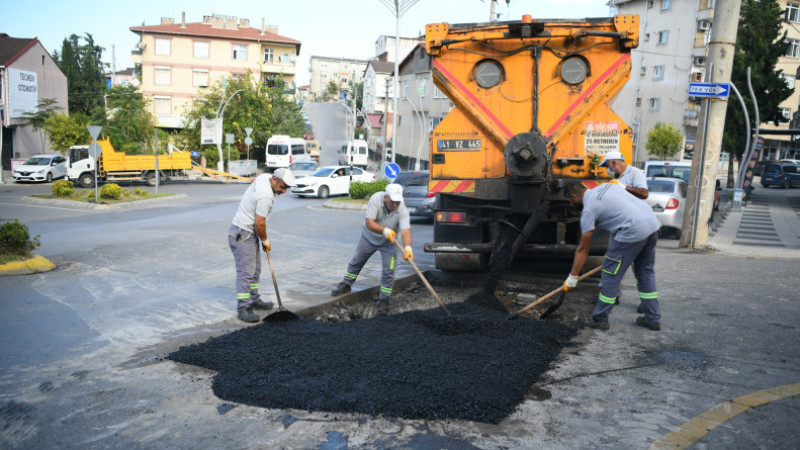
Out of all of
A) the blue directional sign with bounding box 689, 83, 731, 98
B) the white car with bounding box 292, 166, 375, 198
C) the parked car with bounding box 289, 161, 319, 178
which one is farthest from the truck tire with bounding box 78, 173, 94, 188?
the blue directional sign with bounding box 689, 83, 731, 98

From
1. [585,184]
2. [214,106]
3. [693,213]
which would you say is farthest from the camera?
[214,106]

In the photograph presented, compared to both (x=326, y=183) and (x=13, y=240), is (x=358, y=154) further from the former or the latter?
(x=13, y=240)

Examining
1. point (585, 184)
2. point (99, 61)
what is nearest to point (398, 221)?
point (585, 184)

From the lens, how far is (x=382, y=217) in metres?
7.14

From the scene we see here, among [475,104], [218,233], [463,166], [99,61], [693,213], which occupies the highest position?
[99,61]

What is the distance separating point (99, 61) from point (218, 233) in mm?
58145

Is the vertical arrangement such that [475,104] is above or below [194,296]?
above

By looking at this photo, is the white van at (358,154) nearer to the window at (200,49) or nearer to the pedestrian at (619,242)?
the window at (200,49)

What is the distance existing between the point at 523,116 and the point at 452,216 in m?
1.50

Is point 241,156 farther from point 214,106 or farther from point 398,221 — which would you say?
point 398,221

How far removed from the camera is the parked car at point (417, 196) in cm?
1642

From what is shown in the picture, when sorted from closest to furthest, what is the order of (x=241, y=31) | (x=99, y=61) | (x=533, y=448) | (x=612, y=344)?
(x=533, y=448), (x=612, y=344), (x=241, y=31), (x=99, y=61)

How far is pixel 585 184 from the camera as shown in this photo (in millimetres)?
7113

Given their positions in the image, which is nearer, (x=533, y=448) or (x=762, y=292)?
(x=533, y=448)
